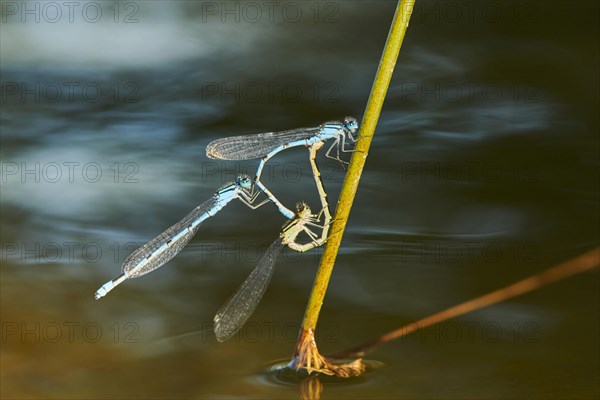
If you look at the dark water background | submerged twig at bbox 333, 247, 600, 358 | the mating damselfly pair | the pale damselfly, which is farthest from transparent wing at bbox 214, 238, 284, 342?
submerged twig at bbox 333, 247, 600, 358

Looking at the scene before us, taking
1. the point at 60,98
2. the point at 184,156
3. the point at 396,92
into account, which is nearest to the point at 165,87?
the point at 60,98

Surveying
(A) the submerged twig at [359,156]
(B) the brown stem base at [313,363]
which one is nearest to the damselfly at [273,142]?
(B) the brown stem base at [313,363]

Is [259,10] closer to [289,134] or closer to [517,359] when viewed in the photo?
[289,134]

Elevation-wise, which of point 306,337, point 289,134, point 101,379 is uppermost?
point 289,134

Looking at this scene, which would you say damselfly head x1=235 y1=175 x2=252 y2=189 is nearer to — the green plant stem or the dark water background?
the dark water background

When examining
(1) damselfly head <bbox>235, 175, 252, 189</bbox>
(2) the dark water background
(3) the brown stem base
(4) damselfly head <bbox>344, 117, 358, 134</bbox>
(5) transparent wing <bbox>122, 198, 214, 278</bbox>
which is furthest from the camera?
(5) transparent wing <bbox>122, 198, 214, 278</bbox>

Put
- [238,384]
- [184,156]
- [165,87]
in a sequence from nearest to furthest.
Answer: [238,384]
[184,156]
[165,87]

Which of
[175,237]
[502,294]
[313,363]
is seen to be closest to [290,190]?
[175,237]

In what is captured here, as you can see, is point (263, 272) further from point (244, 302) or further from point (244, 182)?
point (244, 182)
